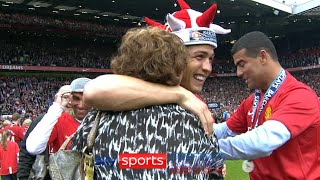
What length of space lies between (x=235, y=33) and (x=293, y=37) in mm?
8733

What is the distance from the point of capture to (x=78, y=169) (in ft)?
5.74

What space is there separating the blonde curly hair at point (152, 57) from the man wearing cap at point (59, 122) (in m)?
2.03

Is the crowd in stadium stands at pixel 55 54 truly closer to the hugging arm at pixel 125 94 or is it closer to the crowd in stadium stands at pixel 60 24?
the crowd in stadium stands at pixel 60 24

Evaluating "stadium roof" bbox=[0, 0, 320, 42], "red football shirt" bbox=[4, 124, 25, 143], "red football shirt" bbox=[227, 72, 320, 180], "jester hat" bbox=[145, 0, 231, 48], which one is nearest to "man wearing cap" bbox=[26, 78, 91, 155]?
"jester hat" bbox=[145, 0, 231, 48]

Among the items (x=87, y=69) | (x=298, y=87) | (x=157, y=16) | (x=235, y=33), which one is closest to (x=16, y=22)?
(x=87, y=69)

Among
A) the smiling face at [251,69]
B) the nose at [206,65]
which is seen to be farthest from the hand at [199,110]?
the smiling face at [251,69]

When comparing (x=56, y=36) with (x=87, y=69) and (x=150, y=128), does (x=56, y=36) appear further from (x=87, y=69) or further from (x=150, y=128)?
(x=150, y=128)

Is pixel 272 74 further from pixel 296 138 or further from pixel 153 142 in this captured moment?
pixel 153 142

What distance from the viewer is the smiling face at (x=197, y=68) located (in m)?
2.45

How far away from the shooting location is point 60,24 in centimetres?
3606

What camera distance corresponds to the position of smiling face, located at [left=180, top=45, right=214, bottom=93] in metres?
2.45

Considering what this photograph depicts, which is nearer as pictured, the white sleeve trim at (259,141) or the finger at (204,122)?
the finger at (204,122)

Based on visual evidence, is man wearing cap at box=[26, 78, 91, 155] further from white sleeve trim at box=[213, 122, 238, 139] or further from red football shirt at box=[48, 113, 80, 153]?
white sleeve trim at box=[213, 122, 238, 139]

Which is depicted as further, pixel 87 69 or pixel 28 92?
pixel 87 69
